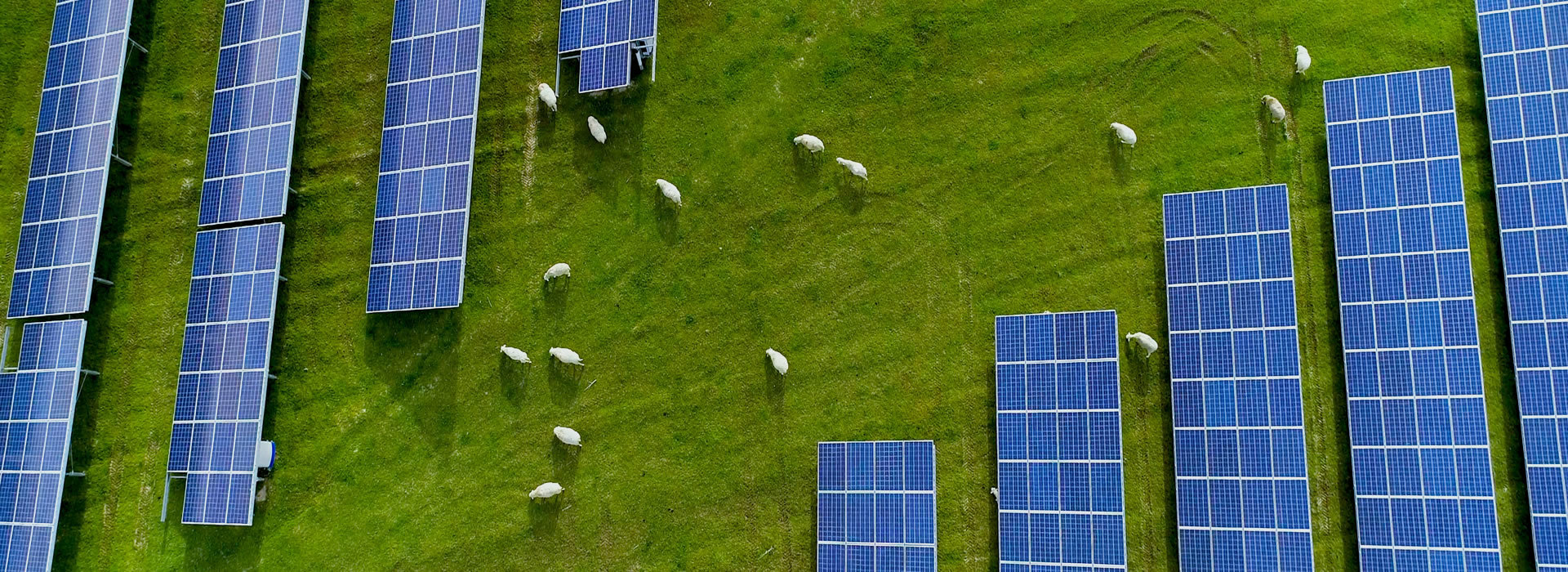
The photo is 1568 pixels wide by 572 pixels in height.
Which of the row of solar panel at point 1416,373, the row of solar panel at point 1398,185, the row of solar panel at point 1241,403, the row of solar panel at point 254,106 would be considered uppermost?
the row of solar panel at point 254,106

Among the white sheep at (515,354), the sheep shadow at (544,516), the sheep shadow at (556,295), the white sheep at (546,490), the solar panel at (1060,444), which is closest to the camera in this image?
the solar panel at (1060,444)

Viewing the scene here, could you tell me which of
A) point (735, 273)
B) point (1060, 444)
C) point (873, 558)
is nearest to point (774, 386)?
point (735, 273)

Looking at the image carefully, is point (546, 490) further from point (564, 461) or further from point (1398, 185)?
point (1398, 185)

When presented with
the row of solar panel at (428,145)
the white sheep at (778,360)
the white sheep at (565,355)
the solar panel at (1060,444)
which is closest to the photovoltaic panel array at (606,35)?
the row of solar panel at (428,145)

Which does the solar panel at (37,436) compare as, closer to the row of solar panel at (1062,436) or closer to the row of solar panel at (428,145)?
the row of solar panel at (428,145)

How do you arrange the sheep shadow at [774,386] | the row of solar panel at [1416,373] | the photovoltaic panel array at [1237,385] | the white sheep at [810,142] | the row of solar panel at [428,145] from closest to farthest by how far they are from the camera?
the row of solar panel at [1416,373] → the photovoltaic panel array at [1237,385] → the sheep shadow at [774,386] → the white sheep at [810,142] → the row of solar panel at [428,145]

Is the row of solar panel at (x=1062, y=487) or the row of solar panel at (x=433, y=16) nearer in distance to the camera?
the row of solar panel at (x=1062, y=487)
